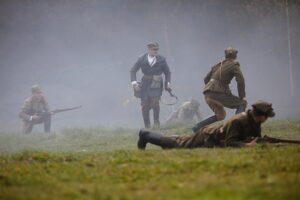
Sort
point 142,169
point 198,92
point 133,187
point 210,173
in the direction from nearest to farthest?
point 133,187 → point 210,173 → point 142,169 → point 198,92

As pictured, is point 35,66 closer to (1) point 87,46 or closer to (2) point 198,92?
(1) point 87,46

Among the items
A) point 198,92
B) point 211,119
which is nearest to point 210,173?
point 211,119

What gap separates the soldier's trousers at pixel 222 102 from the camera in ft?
32.3

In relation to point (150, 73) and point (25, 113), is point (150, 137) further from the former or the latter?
point (25, 113)

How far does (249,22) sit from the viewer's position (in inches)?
1150

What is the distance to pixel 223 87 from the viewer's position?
9.91 metres

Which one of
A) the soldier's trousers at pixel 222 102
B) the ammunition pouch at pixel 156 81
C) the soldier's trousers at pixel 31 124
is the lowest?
the soldier's trousers at pixel 31 124

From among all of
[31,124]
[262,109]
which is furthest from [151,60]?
[262,109]

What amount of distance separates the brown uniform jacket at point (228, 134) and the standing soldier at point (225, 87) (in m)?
2.45

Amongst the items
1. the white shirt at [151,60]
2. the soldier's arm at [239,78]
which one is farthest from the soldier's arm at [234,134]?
the white shirt at [151,60]

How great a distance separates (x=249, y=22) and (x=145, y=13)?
223 inches

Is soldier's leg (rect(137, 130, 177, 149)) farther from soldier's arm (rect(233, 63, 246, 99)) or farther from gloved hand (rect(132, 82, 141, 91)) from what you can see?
gloved hand (rect(132, 82, 141, 91))

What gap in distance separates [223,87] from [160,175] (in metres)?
4.82

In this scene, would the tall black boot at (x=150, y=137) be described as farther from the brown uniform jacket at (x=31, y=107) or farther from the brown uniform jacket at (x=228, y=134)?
the brown uniform jacket at (x=31, y=107)
